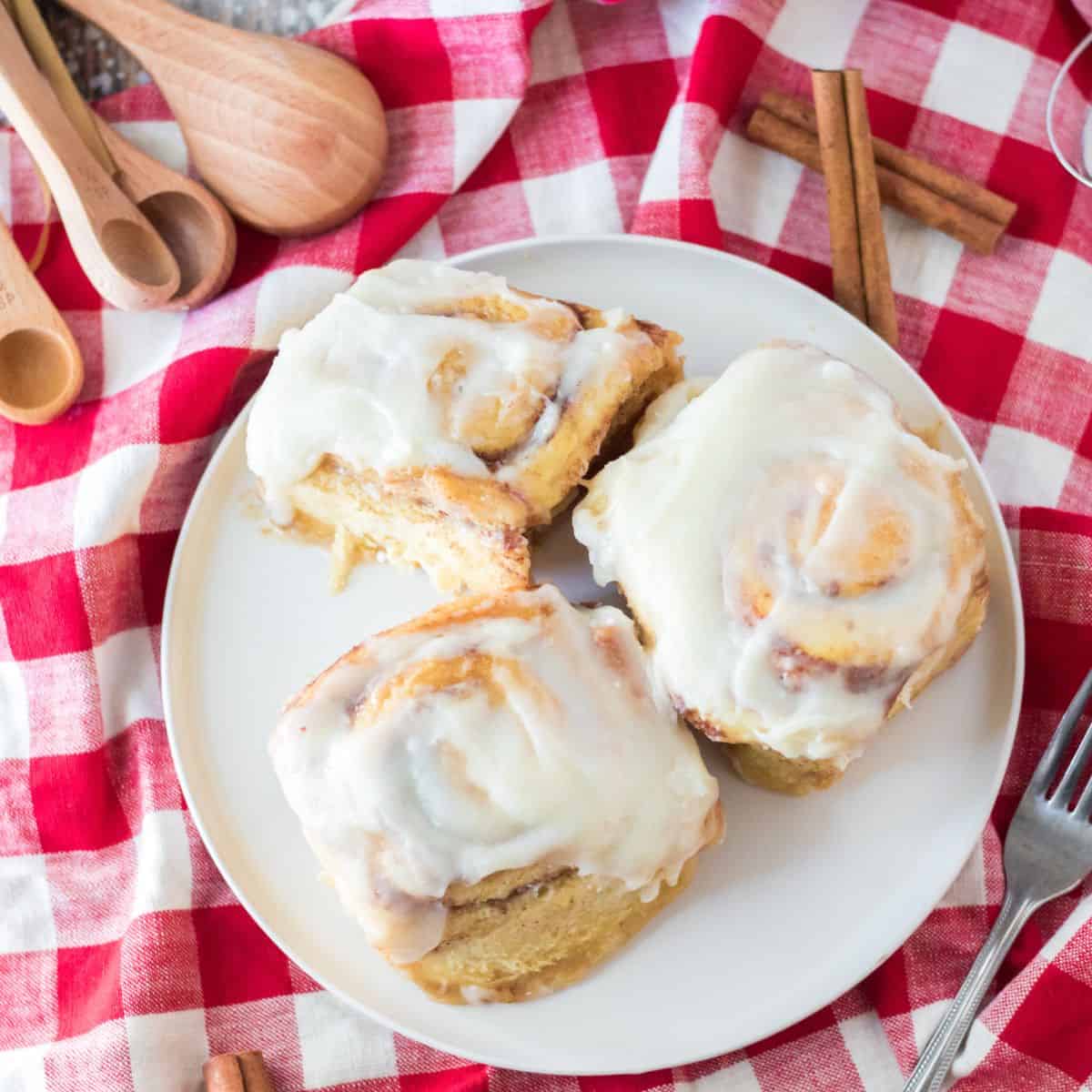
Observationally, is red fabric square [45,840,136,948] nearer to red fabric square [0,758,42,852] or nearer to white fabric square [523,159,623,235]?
red fabric square [0,758,42,852]

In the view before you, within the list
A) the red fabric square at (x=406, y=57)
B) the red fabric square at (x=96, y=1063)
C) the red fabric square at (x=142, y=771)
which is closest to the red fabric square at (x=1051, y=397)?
the red fabric square at (x=406, y=57)

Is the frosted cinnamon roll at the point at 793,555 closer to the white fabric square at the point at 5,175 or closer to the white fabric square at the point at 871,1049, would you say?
the white fabric square at the point at 871,1049

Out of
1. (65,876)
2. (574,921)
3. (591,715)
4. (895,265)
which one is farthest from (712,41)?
(65,876)

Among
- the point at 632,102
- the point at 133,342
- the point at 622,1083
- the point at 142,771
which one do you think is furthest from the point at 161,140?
the point at 622,1083

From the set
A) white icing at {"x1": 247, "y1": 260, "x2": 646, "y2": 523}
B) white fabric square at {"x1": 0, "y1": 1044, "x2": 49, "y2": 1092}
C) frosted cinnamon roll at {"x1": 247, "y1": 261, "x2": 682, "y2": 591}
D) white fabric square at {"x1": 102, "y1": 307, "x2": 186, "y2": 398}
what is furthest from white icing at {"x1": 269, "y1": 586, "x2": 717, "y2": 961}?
white fabric square at {"x1": 102, "y1": 307, "x2": 186, "y2": 398}

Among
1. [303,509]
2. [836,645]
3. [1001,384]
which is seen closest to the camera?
[836,645]

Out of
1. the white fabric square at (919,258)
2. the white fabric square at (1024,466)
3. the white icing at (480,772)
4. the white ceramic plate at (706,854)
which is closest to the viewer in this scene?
the white icing at (480,772)

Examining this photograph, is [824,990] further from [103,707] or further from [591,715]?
[103,707]
